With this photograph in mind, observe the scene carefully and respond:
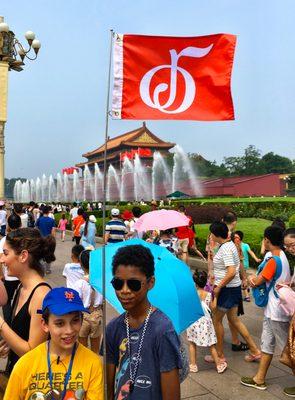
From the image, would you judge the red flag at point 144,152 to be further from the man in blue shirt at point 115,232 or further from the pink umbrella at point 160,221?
the pink umbrella at point 160,221

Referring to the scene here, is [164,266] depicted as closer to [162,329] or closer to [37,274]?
[37,274]

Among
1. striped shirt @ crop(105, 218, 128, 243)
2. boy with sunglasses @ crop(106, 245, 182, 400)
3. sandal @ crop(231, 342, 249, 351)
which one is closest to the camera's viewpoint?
boy with sunglasses @ crop(106, 245, 182, 400)

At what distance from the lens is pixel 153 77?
434 centimetres

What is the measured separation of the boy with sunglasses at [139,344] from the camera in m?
1.75

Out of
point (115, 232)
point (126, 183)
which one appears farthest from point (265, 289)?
point (126, 183)

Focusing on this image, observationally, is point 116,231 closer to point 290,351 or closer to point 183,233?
point 183,233

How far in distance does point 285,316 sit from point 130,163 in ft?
158

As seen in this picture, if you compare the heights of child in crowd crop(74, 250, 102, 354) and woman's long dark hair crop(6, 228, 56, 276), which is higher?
woman's long dark hair crop(6, 228, 56, 276)

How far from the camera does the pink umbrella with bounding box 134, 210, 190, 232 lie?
6.16 meters

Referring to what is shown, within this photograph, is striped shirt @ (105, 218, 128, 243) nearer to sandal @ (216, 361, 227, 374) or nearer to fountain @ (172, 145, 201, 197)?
sandal @ (216, 361, 227, 374)

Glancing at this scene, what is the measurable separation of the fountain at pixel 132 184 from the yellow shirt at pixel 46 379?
41908 millimetres

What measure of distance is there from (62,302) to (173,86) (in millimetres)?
3063

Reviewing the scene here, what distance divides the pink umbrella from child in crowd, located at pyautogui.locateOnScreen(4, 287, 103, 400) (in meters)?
4.24

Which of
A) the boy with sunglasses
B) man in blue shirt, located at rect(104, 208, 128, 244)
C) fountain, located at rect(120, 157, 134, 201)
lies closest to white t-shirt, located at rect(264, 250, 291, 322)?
the boy with sunglasses
